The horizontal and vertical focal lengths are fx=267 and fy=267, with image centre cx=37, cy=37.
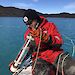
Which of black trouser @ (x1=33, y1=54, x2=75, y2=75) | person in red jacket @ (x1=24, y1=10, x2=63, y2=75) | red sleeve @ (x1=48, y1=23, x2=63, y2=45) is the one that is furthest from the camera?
red sleeve @ (x1=48, y1=23, x2=63, y2=45)

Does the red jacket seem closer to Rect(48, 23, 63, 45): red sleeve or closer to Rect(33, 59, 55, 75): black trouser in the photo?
Rect(48, 23, 63, 45): red sleeve

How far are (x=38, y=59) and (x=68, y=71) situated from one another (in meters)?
0.67

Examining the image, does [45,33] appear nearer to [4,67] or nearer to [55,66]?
[55,66]

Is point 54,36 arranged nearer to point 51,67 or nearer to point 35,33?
point 35,33

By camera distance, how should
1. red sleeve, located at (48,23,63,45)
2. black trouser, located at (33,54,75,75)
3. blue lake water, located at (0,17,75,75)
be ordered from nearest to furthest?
black trouser, located at (33,54,75,75), red sleeve, located at (48,23,63,45), blue lake water, located at (0,17,75,75)

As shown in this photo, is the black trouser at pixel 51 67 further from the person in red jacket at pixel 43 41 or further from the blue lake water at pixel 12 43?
the blue lake water at pixel 12 43

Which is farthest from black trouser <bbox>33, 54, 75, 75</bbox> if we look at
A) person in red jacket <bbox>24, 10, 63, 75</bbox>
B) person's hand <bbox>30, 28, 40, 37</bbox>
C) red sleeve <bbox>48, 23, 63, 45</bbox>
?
person's hand <bbox>30, 28, 40, 37</bbox>

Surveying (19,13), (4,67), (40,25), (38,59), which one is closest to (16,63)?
(38,59)

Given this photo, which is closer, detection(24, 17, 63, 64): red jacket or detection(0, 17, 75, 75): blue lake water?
detection(24, 17, 63, 64): red jacket

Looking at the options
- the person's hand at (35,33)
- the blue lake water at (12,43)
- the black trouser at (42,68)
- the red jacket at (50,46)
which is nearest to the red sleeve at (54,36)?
the red jacket at (50,46)

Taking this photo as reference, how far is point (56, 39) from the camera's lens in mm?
5312

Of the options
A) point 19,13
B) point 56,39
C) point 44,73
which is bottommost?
point 19,13

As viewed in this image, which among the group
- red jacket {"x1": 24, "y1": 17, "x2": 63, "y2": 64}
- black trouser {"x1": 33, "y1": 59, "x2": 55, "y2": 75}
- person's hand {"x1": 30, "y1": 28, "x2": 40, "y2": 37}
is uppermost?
person's hand {"x1": 30, "y1": 28, "x2": 40, "y2": 37}

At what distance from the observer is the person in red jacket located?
5.15 m
